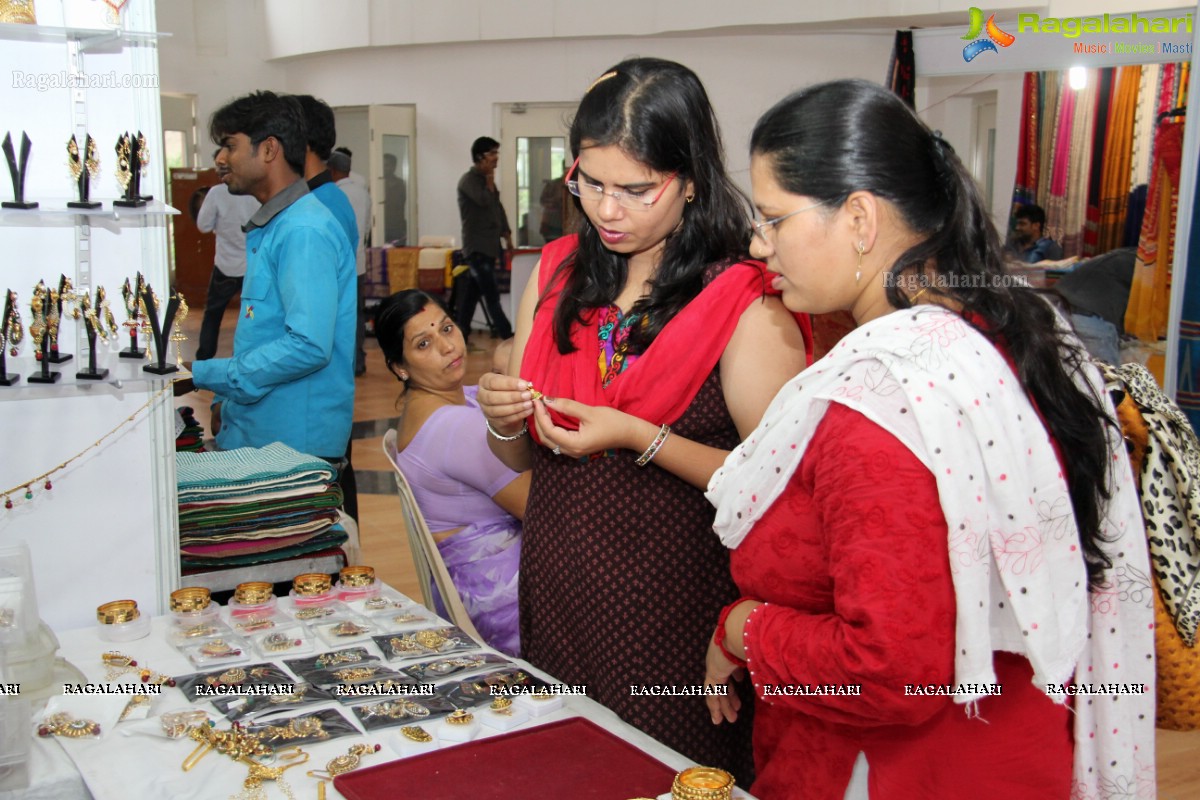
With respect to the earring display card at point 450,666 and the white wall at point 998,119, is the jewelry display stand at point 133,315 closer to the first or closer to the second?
the earring display card at point 450,666

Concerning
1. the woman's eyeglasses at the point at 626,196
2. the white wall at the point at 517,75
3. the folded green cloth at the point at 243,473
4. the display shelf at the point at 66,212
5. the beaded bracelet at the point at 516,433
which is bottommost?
the folded green cloth at the point at 243,473

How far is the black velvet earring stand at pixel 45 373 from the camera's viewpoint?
1.73 m

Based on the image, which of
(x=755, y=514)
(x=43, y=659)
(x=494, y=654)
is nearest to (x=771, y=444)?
(x=755, y=514)

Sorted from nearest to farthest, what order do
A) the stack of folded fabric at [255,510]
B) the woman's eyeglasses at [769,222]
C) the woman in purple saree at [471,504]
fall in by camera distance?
the woman's eyeglasses at [769,222] < the stack of folded fabric at [255,510] < the woman in purple saree at [471,504]

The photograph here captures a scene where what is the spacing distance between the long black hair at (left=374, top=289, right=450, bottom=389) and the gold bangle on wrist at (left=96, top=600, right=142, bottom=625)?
3.39 feet

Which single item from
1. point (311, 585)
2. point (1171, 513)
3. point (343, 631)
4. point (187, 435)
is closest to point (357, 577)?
point (311, 585)

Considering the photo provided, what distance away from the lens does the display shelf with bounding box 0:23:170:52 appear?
1.70 metres

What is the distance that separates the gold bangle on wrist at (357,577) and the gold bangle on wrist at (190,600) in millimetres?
229

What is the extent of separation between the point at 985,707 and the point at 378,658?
86cm

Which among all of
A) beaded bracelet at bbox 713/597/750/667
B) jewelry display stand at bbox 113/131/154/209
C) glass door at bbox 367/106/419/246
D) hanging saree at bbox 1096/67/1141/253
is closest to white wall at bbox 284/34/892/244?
glass door at bbox 367/106/419/246

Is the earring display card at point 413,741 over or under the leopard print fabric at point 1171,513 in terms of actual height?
under

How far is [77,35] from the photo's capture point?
68.6 inches

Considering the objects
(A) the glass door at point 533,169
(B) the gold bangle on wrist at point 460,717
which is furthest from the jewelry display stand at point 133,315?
(A) the glass door at point 533,169

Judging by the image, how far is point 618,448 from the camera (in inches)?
65.7
